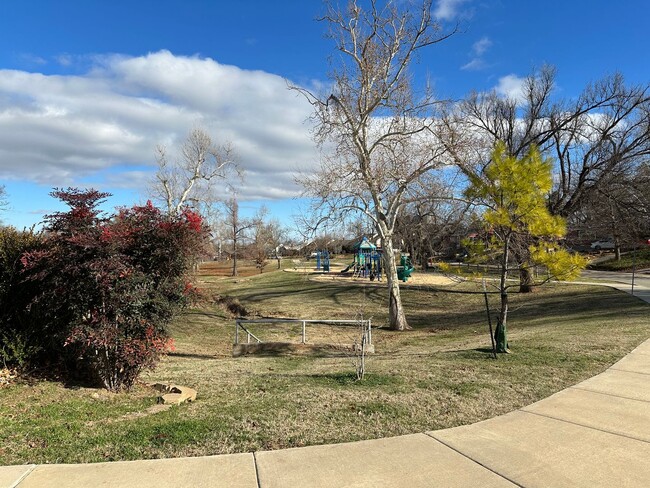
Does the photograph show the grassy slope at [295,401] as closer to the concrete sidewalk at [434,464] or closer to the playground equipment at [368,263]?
the concrete sidewalk at [434,464]

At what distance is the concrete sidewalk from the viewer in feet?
11.4

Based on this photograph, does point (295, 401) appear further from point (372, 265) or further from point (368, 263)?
point (368, 263)

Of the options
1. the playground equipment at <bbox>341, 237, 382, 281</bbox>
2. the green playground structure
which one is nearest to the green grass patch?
the green playground structure

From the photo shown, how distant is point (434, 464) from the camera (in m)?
3.79

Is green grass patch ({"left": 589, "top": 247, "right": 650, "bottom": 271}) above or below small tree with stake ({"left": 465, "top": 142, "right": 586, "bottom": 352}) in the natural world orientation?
below

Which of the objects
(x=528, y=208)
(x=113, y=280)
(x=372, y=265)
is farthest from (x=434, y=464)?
(x=372, y=265)

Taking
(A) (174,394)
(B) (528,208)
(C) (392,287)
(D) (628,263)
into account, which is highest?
(B) (528,208)

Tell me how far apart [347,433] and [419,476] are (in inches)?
42.5

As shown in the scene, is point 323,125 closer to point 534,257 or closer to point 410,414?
point 534,257

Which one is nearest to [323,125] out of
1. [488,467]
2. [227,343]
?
[227,343]

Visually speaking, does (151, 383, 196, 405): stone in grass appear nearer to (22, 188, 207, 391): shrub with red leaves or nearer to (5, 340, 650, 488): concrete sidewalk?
(22, 188, 207, 391): shrub with red leaves

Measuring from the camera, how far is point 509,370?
710 cm

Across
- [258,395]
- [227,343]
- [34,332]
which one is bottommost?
[227,343]

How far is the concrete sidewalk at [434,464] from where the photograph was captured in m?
3.46
